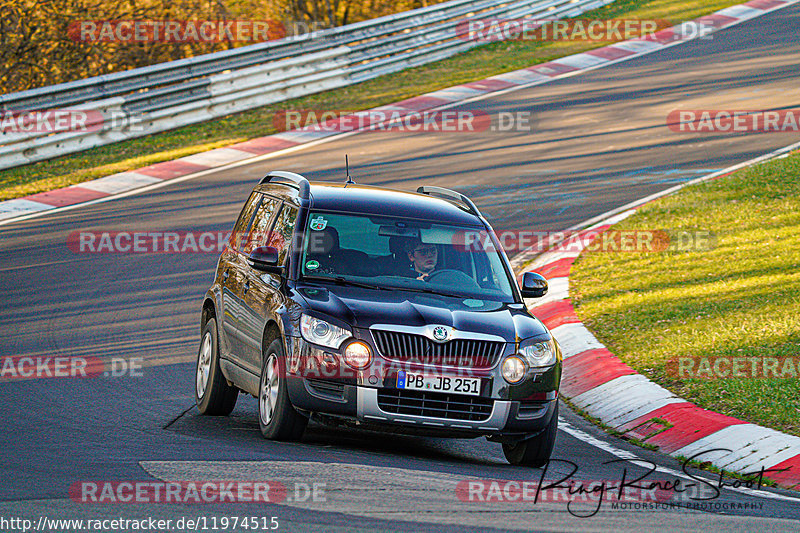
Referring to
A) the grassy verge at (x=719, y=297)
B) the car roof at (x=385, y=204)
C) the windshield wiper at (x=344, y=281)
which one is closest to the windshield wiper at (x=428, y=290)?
the windshield wiper at (x=344, y=281)

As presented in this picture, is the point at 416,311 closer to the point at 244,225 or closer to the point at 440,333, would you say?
the point at 440,333

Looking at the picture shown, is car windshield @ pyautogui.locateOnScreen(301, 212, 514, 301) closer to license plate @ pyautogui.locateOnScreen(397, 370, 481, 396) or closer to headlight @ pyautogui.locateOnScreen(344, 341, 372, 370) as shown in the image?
headlight @ pyautogui.locateOnScreen(344, 341, 372, 370)

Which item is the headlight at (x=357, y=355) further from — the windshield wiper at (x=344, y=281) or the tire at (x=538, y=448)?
the tire at (x=538, y=448)

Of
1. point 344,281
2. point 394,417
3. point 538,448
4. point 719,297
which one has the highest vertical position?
point 344,281

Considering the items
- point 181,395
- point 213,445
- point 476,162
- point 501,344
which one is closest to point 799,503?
point 501,344

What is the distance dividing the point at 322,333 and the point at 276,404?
61cm

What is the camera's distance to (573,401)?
32.1 ft

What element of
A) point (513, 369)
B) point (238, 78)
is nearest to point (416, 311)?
point (513, 369)

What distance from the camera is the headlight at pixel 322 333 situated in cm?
717

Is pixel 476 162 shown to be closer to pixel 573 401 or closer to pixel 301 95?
pixel 301 95

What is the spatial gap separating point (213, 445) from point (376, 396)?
114 cm

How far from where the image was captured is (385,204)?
8.59 m

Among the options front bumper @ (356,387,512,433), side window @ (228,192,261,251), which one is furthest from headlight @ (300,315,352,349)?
side window @ (228,192,261,251)

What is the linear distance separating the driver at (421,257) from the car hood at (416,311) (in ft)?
1.13
